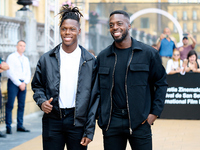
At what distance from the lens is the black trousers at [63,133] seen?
13.2 feet

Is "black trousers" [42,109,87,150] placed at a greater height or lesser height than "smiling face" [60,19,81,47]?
lesser

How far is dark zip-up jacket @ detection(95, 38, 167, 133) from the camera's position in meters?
3.94

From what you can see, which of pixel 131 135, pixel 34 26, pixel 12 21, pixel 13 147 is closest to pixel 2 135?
pixel 13 147

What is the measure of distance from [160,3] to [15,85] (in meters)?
10.3

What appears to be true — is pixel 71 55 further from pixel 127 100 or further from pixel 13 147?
pixel 13 147

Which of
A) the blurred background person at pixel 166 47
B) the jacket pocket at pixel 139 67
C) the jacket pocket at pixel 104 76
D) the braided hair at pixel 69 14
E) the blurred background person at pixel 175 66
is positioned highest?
the braided hair at pixel 69 14

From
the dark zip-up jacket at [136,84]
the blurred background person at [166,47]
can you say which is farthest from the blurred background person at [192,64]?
the dark zip-up jacket at [136,84]

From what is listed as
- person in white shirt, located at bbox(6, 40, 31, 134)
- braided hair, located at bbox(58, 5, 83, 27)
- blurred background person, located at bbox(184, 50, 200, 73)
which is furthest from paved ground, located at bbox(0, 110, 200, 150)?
braided hair, located at bbox(58, 5, 83, 27)

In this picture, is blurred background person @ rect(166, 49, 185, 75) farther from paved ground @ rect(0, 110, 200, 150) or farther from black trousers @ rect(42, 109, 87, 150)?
black trousers @ rect(42, 109, 87, 150)

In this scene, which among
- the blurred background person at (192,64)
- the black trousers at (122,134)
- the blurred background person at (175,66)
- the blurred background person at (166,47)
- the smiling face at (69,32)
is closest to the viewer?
the black trousers at (122,134)

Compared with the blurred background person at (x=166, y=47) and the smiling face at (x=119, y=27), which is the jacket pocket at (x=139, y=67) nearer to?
the smiling face at (x=119, y=27)

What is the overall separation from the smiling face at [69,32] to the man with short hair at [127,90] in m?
0.35

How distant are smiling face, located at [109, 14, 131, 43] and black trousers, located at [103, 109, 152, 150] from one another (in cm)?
68

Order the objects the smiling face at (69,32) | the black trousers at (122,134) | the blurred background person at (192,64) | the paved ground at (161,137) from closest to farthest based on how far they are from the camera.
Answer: the black trousers at (122,134) → the smiling face at (69,32) → the paved ground at (161,137) → the blurred background person at (192,64)
